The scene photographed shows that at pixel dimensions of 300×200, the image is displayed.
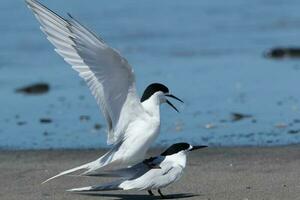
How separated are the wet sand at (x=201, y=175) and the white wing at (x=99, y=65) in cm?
61

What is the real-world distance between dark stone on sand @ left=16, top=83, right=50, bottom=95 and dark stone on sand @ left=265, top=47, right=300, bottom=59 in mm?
3648

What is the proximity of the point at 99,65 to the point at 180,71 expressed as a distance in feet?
23.0

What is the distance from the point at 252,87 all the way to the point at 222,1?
11.9 m

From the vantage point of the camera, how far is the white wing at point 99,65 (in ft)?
24.4

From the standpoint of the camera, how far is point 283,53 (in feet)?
51.3

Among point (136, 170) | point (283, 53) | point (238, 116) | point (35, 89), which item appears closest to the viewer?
point (136, 170)

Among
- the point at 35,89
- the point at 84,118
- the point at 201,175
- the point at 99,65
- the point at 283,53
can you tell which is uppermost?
the point at 99,65

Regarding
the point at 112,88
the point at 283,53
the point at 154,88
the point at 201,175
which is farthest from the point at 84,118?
the point at 283,53

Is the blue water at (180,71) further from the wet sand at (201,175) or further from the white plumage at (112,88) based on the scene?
the white plumage at (112,88)

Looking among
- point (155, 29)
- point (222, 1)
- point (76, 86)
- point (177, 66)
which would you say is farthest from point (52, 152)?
point (222, 1)

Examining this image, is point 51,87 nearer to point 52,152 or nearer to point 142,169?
point 52,152

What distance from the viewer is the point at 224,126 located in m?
11.0

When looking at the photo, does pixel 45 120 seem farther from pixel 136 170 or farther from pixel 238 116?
pixel 136 170

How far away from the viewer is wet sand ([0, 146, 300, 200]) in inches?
308
